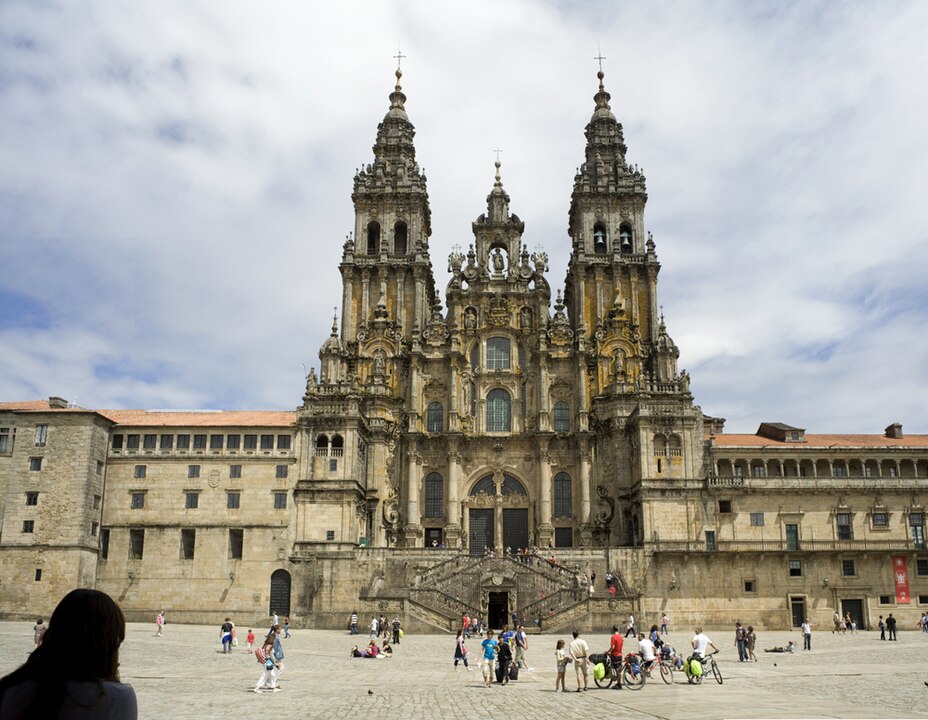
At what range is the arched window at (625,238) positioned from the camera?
2972 inches

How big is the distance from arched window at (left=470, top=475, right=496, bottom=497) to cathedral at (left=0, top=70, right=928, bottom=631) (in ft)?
1.93

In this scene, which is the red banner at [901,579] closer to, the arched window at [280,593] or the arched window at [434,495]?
the arched window at [434,495]

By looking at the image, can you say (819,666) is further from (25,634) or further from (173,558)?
(173,558)

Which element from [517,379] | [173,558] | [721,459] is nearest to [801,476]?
[721,459]

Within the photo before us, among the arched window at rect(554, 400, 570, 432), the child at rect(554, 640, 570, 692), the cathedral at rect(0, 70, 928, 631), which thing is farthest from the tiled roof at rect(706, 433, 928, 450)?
the child at rect(554, 640, 570, 692)

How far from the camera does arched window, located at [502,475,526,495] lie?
227 ft

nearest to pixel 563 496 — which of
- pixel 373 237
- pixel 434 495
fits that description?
pixel 434 495

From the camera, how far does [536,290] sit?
239 ft

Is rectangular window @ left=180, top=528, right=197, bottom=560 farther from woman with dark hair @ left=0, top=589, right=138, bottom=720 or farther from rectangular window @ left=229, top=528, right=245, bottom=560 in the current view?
woman with dark hair @ left=0, top=589, right=138, bottom=720

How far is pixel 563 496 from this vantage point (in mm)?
68750

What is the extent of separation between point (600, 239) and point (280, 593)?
38554 mm

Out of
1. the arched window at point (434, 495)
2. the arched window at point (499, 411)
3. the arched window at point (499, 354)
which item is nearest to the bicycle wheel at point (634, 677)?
the arched window at point (434, 495)

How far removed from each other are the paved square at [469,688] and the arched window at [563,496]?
26.0m

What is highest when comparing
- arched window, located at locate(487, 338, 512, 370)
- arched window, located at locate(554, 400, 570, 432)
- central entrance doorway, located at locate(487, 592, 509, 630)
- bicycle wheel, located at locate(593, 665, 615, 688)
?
arched window, located at locate(487, 338, 512, 370)
